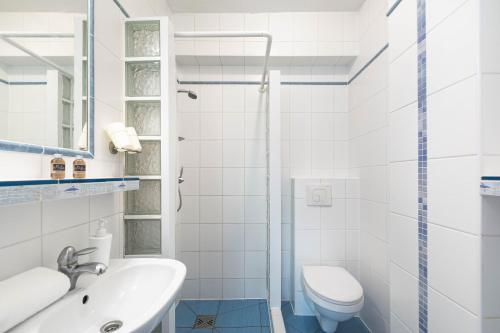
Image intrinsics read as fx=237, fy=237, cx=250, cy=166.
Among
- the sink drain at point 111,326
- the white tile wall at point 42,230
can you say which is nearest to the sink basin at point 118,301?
the sink drain at point 111,326

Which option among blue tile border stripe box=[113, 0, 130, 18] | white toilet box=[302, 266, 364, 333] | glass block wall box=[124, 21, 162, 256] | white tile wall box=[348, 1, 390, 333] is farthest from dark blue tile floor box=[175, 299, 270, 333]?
blue tile border stripe box=[113, 0, 130, 18]

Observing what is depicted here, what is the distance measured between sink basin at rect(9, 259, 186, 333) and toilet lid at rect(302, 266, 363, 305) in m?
1.06

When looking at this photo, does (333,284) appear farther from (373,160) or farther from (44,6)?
(44,6)

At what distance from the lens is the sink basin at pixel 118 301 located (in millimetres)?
637

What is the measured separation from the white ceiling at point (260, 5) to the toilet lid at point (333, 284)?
2.16 meters

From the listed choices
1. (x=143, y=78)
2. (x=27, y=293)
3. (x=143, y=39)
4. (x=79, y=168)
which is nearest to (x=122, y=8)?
(x=143, y=39)

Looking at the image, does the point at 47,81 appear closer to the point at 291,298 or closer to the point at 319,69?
the point at 319,69

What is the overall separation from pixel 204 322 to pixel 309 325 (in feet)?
2.70

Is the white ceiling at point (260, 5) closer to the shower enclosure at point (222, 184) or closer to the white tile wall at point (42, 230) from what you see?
the shower enclosure at point (222, 184)

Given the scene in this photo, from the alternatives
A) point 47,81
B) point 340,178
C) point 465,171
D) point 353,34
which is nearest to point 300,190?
point 340,178

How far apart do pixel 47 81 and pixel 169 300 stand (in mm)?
834

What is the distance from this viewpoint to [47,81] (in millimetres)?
811

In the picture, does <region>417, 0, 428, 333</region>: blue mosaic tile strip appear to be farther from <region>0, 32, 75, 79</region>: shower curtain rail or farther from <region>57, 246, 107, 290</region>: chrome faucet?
<region>0, 32, 75, 79</region>: shower curtain rail

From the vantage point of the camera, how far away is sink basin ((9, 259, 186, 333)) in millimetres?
637
